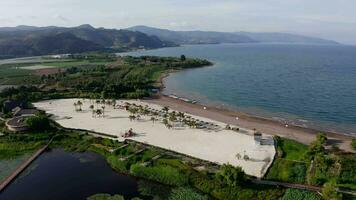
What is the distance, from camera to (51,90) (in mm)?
107125

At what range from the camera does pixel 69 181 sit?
165ft

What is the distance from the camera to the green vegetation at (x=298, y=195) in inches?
1684

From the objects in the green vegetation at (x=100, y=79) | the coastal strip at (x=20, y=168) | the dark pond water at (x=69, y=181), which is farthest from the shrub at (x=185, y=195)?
the green vegetation at (x=100, y=79)

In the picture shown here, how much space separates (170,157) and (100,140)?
51.4 ft

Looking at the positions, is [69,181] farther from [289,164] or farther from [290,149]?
[290,149]

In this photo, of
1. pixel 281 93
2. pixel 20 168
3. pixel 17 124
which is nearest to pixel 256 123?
pixel 281 93

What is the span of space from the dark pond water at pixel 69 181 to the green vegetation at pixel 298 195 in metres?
18.3

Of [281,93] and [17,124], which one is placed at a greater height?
[281,93]

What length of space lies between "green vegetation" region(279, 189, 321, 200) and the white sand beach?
611 cm

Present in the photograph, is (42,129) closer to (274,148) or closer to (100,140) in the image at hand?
(100,140)

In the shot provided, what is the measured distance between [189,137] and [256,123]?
18998 mm

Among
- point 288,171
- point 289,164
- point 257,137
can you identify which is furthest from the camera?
point 257,137

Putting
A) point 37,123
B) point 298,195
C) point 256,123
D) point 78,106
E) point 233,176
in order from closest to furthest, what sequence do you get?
point 298,195
point 233,176
point 37,123
point 256,123
point 78,106

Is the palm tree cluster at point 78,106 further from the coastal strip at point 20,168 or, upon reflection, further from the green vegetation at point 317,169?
the green vegetation at point 317,169
